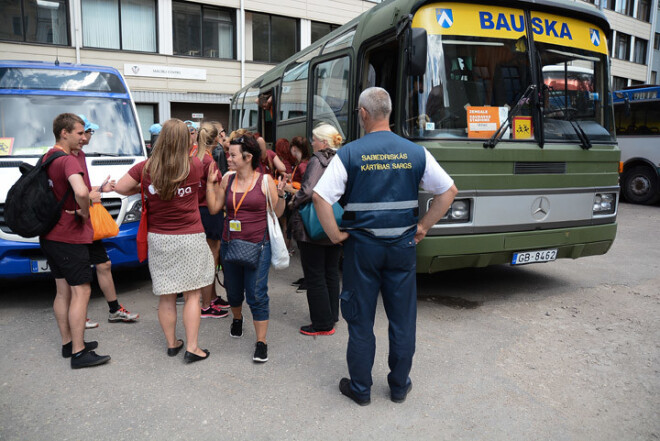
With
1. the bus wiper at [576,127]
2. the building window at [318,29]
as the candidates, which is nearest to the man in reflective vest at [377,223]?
the bus wiper at [576,127]

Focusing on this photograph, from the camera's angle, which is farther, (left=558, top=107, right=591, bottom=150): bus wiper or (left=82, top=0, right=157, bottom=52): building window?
(left=82, top=0, right=157, bottom=52): building window

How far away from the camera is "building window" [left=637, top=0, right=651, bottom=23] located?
34.8 m

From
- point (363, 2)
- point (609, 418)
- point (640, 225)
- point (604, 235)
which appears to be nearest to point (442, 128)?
point (604, 235)

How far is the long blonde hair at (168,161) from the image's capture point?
3.69 meters

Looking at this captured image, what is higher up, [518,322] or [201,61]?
[201,61]

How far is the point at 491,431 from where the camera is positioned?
2.95 m

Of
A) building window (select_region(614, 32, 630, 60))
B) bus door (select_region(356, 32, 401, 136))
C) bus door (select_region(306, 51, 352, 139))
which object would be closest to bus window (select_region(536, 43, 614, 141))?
bus door (select_region(356, 32, 401, 136))

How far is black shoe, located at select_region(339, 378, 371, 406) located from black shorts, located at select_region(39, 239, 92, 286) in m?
2.08

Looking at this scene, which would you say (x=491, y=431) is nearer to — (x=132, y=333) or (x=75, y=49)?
(x=132, y=333)

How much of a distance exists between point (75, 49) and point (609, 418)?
19991 mm

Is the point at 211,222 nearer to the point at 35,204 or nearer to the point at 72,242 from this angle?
the point at 72,242

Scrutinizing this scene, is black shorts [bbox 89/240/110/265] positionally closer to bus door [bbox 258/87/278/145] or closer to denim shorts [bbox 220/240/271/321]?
denim shorts [bbox 220/240/271/321]

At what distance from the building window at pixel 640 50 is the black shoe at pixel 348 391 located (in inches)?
1548

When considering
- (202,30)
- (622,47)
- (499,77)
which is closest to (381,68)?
(499,77)
